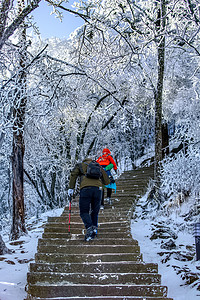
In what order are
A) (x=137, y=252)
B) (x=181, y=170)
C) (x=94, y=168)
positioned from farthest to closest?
Answer: (x=181, y=170), (x=94, y=168), (x=137, y=252)

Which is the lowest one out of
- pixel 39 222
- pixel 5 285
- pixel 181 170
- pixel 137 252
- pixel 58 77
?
pixel 5 285

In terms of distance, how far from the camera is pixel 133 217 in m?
10.7

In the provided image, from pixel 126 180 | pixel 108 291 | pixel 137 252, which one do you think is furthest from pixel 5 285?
pixel 126 180

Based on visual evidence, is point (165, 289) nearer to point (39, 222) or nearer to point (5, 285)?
point (5, 285)

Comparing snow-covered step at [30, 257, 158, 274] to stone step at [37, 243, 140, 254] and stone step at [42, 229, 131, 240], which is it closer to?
stone step at [37, 243, 140, 254]

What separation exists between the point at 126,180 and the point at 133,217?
12.0ft

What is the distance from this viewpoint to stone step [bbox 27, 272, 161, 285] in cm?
502

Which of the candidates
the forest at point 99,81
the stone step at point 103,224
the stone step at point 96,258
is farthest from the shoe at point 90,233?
the forest at point 99,81

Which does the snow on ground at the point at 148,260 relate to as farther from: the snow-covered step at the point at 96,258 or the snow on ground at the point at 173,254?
the snow-covered step at the point at 96,258

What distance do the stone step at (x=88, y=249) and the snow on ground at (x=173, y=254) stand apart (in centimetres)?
120

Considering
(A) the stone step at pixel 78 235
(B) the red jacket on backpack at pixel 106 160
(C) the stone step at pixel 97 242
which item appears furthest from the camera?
(B) the red jacket on backpack at pixel 106 160

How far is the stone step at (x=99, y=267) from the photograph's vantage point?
5.30m

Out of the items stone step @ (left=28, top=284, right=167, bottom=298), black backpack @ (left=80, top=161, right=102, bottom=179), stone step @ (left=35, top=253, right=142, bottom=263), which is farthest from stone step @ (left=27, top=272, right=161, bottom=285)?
black backpack @ (left=80, top=161, right=102, bottom=179)

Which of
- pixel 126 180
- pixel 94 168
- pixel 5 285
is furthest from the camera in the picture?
pixel 126 180
